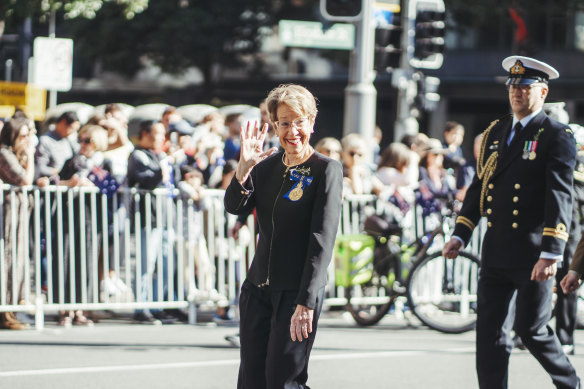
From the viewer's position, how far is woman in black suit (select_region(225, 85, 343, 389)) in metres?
4.55

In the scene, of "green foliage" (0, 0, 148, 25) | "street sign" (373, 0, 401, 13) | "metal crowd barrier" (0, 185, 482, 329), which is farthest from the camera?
"green foliage" (0, 0, 148, 25)

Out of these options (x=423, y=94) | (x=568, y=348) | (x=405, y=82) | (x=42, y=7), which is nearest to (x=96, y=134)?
(x=568, y=348)

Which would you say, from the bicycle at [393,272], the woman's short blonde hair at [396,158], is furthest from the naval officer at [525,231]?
the woman's short blonde hair at [396,158]

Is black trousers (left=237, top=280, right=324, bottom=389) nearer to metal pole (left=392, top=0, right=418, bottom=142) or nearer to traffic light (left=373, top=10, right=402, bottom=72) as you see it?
traffic light (left=373, top=10, right=402, bottom=72)

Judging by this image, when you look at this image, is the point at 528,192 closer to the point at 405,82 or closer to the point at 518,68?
the point at 518,68

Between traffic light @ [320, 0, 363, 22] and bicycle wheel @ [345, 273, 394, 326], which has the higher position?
traffic light @ [320, 0, 363, 22]

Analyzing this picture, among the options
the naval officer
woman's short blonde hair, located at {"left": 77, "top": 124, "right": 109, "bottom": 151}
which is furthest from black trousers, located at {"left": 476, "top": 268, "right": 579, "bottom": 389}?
woman's short blonde hair, located at {"left": 77, "top": 124, "right": 109, "bottom": 151}

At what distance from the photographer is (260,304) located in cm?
470

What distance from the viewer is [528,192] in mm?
5629

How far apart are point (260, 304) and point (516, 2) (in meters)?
26.6

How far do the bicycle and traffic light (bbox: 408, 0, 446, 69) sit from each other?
17.7 ft

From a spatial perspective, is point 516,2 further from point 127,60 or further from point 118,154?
point 118,154

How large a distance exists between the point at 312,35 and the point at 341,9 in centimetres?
48

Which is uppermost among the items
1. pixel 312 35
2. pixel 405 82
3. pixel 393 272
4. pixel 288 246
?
pixel 312 35
